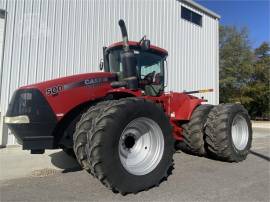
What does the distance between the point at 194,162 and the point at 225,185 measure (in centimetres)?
177

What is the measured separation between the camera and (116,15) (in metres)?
12.1

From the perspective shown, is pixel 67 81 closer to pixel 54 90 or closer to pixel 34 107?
pixel 54 90

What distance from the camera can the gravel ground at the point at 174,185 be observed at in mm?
4559

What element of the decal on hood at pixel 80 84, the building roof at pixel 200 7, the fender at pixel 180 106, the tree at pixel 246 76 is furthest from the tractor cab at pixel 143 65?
the tree at pixel 246 76

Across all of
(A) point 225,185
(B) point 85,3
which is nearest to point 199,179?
(A) point 225,185

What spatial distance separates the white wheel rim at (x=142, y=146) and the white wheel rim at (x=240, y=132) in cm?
292

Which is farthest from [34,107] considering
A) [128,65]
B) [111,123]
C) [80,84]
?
[128,65]

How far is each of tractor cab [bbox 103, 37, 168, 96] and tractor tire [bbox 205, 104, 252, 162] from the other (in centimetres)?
136

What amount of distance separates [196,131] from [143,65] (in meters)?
1.84

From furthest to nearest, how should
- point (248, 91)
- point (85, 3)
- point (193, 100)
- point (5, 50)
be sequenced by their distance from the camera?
point (248, 91) → point (85, 3) → point (5, 50) → point (193, 100)

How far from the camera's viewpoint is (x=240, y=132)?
7.65 metres

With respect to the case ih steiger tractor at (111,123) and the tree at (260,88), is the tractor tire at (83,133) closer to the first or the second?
the case ih steiger tractor at (111,123)

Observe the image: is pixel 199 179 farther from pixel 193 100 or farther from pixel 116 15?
pixel 116 15

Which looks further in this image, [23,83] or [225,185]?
[23,83]
